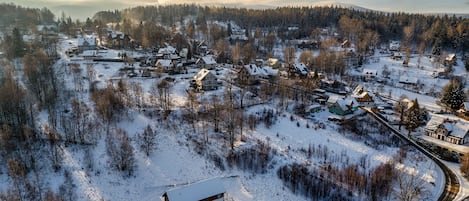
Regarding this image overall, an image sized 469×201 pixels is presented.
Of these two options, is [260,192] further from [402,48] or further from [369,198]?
[402,48]

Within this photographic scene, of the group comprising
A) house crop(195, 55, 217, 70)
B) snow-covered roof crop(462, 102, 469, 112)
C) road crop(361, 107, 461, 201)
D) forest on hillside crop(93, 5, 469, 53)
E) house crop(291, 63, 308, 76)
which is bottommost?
road crop(361, 107, 461, 201)

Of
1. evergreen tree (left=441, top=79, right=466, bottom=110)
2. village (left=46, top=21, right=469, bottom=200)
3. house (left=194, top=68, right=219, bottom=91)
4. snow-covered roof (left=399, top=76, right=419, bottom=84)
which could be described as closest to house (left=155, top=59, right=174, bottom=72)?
village (left=46, top=21, right=469, bottom=200)

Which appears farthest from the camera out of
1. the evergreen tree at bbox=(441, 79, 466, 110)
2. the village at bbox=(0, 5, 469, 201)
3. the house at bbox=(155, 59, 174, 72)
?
the house at bbox=(155, 59, 174, 72)

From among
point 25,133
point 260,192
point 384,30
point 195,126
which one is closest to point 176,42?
point 195,126

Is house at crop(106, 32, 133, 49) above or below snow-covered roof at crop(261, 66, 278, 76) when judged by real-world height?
above

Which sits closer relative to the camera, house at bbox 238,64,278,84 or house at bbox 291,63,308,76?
house at bbox 238,64,278,84

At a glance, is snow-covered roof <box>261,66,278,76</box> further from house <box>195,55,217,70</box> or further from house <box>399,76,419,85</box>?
house <box>399,76,419,85</box>
